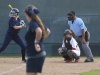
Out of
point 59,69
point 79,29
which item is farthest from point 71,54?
point 59,69

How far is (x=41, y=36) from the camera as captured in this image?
7.37 metres

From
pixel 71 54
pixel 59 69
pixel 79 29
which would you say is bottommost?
pixel 59 69

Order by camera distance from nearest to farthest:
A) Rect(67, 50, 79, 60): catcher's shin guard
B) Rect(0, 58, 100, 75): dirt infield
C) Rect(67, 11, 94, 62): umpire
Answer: Rect(0, 58, 100, 75): dirt infield < Rect(67, 50, 79, 60): catcher's shin guard < Rect(67, 11, 94, 62): umpire

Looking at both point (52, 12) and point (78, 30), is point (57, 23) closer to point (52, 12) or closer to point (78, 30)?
point (52, 12)

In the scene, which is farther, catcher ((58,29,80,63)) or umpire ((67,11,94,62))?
umpire ((67,11,94,62))

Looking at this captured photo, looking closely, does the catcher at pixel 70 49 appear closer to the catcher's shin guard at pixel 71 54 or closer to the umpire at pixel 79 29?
the catcher's shin guard at pixel 71 54

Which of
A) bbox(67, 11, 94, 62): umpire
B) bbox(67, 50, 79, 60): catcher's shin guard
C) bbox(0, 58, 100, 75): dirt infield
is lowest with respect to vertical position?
bbox(0, 58, 100, 75): dirt infield

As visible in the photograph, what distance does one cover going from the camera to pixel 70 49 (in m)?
13.5

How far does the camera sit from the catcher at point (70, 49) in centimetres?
1319

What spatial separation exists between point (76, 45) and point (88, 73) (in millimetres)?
2927

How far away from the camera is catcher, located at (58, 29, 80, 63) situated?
1319cm

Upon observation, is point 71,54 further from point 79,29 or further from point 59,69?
point 59,69

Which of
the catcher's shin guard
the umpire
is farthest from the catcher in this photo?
the umpire

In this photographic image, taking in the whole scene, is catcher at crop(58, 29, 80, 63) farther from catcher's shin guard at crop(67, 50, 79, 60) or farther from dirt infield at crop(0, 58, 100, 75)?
dirt infield at crop(0, 58, 100, 75)
